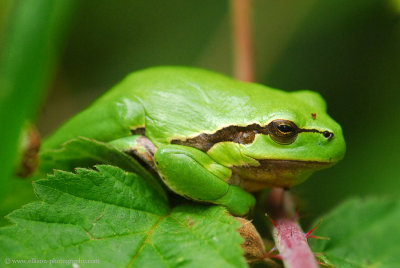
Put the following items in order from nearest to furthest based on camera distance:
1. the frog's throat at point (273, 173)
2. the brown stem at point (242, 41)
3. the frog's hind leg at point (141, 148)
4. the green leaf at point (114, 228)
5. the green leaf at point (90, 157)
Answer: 1. the green leaf at point (114, 228)
2. the green leaf at point (90, 157)
3. the frog's throat at point (273, 173)
4. the frog's hind leg at point (141, 148)
5. the brown stem at point (242, 41)

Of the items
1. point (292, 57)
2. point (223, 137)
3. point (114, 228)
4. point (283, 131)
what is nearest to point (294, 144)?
point (283, 131)

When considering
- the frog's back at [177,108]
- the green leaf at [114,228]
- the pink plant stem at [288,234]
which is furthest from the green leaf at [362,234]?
the frog's back at [177,108]

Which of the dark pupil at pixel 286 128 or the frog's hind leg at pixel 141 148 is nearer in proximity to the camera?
the dark pupil at pixel 286 128

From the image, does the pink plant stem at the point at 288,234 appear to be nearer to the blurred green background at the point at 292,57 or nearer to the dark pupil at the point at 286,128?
the blurred green background at the point at 292,57

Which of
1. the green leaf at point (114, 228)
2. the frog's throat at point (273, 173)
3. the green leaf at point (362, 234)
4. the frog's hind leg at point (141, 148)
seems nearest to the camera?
the green leaf at point (114, 228)

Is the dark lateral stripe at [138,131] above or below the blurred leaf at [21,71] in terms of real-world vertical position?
below

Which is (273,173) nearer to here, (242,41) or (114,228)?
(114,228)

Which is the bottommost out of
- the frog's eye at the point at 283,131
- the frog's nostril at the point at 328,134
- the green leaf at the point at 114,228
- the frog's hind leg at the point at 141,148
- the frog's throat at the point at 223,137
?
the green leaf at the point at 114,228
